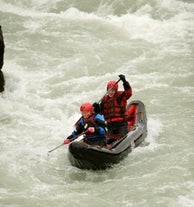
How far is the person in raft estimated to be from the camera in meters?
9.76

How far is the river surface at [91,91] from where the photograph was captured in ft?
26.8

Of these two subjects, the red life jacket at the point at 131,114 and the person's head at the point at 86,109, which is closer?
the person's head at the point at 86,109

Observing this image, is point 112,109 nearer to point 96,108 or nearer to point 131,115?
point 96,108

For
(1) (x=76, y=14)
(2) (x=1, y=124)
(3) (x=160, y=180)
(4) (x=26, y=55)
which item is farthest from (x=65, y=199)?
(1) (x=76, y=14)

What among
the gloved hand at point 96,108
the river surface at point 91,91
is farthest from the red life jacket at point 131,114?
the gloved hand at point 96,108

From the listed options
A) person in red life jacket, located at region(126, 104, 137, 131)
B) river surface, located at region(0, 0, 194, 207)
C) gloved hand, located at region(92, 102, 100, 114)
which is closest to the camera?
river surface, located at region(0, 0, 194, 207)

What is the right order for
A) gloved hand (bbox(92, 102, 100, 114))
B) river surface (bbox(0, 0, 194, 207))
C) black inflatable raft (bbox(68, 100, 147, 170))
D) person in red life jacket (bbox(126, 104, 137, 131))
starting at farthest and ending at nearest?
person in red life jacket (bbox(126, 104, 137, 131)), gloved hand (bbox(92, 102, 100, 114)), black inflatable raft (bbox(68, 100, 147, 170)), river surface (bbox(0, 0, 194, 207))

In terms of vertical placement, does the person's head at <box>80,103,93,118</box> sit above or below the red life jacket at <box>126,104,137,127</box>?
above

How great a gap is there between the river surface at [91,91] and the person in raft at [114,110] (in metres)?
0.54

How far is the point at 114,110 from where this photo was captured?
9.76 meters

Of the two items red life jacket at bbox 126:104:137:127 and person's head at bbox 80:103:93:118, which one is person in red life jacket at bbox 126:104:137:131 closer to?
red life jacket at bbox 126:104:137:127

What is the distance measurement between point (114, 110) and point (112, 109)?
0.04 m

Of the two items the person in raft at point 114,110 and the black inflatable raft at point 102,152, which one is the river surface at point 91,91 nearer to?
the black inflatable raft at point 102,152

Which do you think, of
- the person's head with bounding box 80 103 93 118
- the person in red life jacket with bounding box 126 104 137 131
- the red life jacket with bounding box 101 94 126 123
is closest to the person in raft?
the red life jacket with bounding box 101 94 126 123
